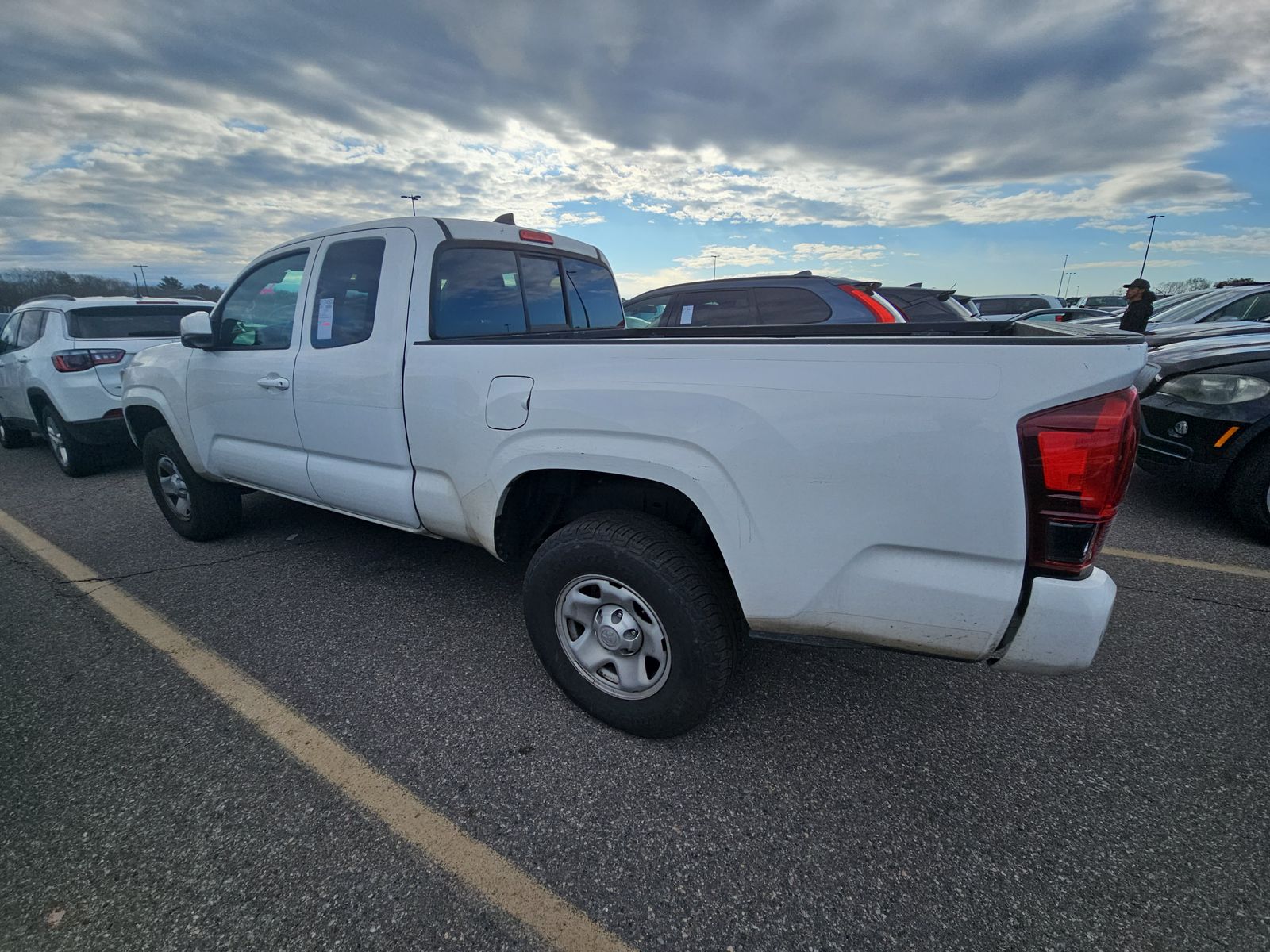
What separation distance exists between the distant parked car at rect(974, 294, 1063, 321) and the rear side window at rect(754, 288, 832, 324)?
40.5 feet

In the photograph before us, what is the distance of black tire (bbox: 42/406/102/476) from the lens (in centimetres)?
583

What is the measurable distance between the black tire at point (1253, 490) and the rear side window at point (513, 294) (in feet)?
13.7

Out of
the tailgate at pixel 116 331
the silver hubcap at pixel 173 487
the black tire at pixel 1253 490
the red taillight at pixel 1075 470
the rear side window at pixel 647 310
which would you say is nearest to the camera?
the red taillight at pixel 1075 470

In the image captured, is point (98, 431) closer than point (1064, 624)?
No

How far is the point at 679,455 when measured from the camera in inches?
73.4

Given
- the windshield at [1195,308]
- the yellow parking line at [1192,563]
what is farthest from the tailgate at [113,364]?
the windshield at [1195,308]

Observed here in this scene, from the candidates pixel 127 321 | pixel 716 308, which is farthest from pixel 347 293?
pixel 127 321

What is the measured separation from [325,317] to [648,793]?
264 cm

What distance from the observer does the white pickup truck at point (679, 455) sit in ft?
4.87

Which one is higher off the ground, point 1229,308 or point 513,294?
point 513,294

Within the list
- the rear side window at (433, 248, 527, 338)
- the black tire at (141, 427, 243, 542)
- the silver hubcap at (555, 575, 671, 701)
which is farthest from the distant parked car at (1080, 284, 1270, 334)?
the black tire at (141, 427, 243, 542)

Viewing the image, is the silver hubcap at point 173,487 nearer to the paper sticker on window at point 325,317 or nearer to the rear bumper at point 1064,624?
the paper sticker on window at point 325,317

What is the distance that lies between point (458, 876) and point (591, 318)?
2.99m

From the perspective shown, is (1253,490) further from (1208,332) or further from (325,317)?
(325,317)
